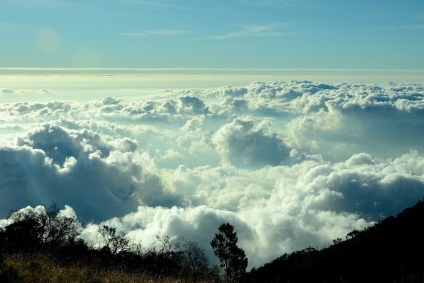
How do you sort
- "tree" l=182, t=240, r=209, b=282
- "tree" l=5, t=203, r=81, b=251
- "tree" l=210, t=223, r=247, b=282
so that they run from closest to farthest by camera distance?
1. "tree" l=182, t=240, r=209, b=282
2. "tree" l=5, t=203, r=81, b=251
3. "tree" l=210, t=223, r=247, b=282

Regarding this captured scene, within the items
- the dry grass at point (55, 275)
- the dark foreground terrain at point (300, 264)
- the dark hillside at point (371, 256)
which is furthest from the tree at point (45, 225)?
the dry grass at point (55, 275)

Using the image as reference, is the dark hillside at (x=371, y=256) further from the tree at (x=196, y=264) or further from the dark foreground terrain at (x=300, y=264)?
the tree at (x=196, y=264)

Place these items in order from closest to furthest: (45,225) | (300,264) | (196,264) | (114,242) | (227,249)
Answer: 1. (196,264)
2. (300,264)
3. (227,249)
4. (45,225)
5. (114,242)

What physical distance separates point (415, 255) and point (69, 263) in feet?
75.3

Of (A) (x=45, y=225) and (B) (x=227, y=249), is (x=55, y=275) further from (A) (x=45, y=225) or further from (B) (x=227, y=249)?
(A) (x=45, y=225)

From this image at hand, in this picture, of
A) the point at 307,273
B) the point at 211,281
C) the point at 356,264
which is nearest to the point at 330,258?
the point at 307,273

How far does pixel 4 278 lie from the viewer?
8.91 m

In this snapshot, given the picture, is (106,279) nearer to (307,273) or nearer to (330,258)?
(307,273)

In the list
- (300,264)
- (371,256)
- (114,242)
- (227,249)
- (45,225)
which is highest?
(371,256)

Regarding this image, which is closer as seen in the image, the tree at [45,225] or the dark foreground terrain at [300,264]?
the dark foreground terrain at [300,264]

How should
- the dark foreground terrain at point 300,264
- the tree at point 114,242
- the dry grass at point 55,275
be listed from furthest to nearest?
the tree at point 114,242
the dark foreground terrain at point 300,264
the dry grass at point 55,275

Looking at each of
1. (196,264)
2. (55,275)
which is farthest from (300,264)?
(55,275)

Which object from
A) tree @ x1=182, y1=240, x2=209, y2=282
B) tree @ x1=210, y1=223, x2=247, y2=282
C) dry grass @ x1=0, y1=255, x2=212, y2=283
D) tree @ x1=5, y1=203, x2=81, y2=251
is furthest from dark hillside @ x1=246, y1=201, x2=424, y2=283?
tree @ x1=5, y1=203, x2=81, y2=251

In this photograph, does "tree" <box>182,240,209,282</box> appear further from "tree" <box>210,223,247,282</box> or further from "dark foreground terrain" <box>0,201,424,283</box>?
"tree" <box>210,223,247,282</box>
